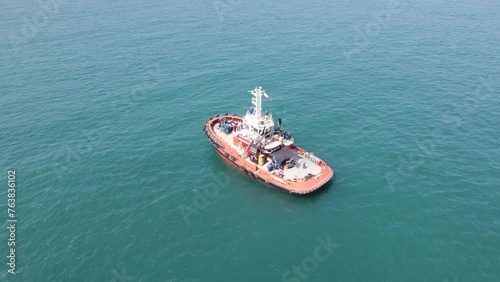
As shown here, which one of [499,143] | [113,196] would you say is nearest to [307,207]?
[113,196]

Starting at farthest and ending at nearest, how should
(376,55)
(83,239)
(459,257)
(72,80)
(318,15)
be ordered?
(318,15) → (376,55) → (72,80) → (83,239) → (459,257)

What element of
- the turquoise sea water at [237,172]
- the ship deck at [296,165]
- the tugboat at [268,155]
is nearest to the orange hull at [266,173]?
the tugboat at [268,155]

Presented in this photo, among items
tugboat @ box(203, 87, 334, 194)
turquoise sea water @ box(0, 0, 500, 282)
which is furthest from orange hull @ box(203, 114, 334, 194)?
turquoise sea water @ box(0, 0, 500, 282)

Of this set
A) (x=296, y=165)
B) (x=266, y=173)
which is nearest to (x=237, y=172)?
(x=266, y=173)

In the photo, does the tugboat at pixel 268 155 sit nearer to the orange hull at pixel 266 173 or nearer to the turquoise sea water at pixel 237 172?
the orange hull at pixel 266 173

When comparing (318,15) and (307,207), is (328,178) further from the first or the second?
(318,15)

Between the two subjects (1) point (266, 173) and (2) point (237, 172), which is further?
(2) point (237, 172)

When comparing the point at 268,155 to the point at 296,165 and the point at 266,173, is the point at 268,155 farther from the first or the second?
the point at 296,165
